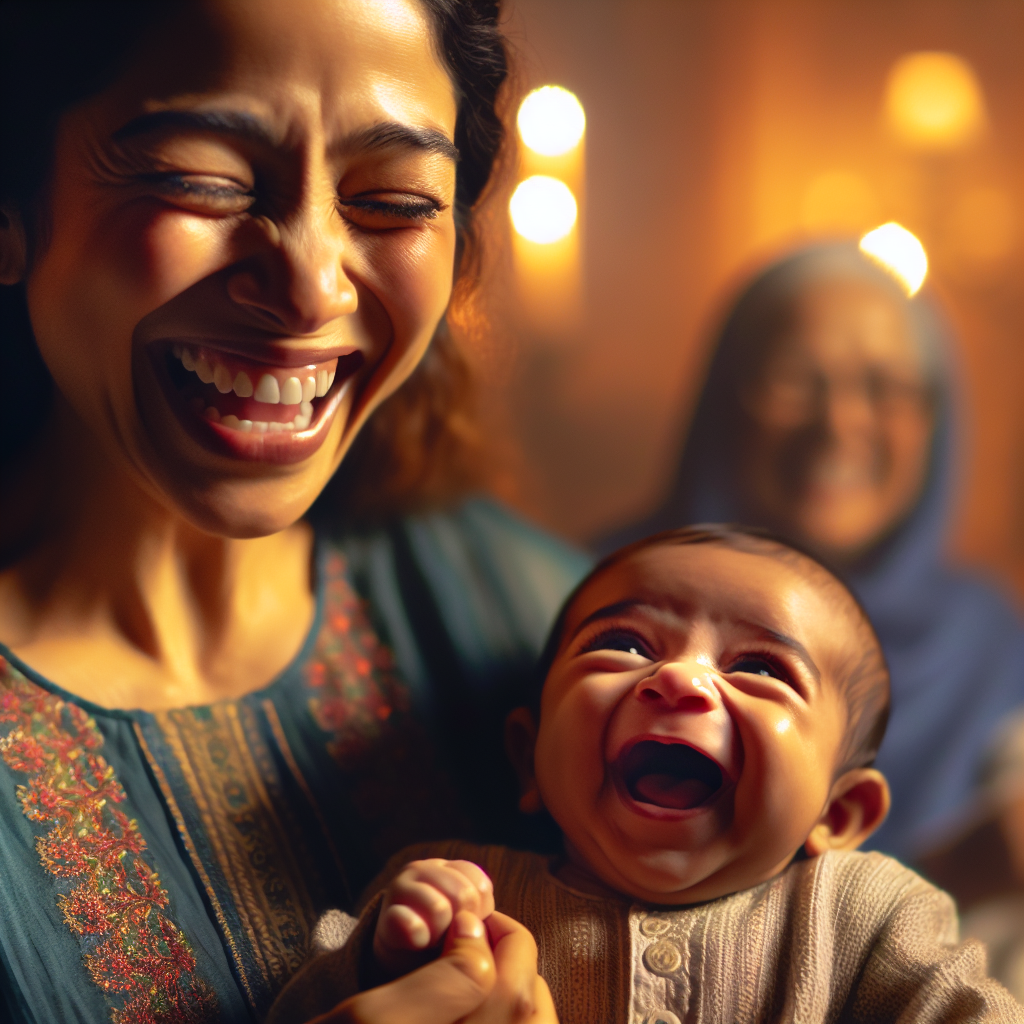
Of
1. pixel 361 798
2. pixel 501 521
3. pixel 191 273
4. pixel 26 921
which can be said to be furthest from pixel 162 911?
pixel 501 521

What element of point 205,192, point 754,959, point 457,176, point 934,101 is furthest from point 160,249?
point 934,101

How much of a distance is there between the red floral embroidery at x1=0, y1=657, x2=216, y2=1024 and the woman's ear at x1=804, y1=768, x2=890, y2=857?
554 mm

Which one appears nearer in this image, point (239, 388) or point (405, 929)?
point (405, 929)

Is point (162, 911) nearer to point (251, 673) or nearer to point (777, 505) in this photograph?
point (251, 673)

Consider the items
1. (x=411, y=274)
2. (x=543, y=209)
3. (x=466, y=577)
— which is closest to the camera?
(x=411, y=274)

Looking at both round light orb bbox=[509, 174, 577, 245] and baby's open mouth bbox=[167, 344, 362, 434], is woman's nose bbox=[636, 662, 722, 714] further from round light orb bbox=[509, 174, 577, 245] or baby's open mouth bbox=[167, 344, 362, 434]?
round light orb bbox=[509, 174, 577, 245]

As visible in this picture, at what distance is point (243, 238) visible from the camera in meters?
0.81

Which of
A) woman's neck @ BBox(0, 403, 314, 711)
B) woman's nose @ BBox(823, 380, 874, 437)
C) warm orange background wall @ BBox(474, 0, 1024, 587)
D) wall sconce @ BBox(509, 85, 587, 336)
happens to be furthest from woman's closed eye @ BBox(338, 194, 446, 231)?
warm orange background wall @ BBox(474, 0, 1024, 587)

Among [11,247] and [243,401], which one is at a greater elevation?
[11,247]

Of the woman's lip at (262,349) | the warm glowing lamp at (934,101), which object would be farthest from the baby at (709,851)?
the warm glowing lamp at (934,101)

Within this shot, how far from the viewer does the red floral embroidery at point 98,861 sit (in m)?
0.79

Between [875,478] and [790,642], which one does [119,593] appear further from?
[875,478]

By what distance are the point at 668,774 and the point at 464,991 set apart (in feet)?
0.84

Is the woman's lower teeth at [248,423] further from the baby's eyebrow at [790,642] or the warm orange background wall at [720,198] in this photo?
the warm orange background wall at [720,198]
